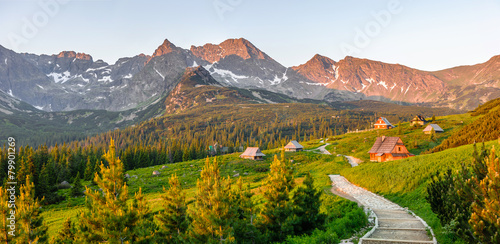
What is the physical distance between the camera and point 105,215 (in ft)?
54.8

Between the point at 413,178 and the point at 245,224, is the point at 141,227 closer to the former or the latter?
the point at 245,224

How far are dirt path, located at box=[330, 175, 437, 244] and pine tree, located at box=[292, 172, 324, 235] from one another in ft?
15.1

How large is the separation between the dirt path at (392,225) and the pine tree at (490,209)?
4.49 metres

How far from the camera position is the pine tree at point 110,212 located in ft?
54.7

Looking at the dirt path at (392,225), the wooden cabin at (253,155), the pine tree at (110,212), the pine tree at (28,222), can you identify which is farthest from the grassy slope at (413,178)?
the wooden cabin at (253,155)

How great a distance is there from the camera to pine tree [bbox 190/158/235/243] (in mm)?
18641

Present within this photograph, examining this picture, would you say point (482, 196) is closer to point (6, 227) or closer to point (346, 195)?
point (346, 195)

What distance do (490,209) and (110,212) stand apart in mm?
18939

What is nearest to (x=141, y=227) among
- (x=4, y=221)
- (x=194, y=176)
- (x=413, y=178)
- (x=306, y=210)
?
(x=4, y=221)

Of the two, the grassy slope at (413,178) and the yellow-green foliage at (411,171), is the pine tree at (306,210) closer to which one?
the grassy slope at (413,178)

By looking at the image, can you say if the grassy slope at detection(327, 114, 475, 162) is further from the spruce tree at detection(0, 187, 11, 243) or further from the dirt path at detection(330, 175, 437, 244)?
the spruce tree at detection(0, 187, 11, 243)

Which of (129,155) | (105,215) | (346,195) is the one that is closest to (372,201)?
(346,195)

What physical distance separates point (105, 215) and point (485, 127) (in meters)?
47.6

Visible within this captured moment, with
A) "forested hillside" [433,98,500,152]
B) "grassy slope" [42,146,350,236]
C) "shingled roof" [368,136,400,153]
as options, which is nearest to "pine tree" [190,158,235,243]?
"grassy slope" [42,146,350,236]
